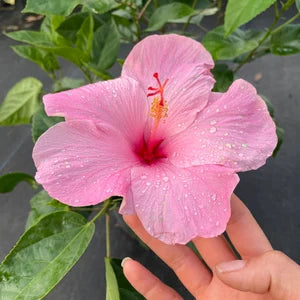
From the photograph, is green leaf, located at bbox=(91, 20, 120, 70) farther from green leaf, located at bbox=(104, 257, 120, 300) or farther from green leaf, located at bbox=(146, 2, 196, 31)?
green leaf, located at bbox=(104, 257, 120, 300)

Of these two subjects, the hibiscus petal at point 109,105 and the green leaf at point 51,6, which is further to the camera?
the green leaf at point 51,6

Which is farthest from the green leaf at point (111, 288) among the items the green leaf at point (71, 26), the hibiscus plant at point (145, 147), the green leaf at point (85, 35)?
the green leaf at point (71, 26)

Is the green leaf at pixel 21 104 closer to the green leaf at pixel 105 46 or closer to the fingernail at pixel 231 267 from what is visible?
the green leaf at pixel 105 46

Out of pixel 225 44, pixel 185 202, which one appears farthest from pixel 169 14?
pixel 185 202

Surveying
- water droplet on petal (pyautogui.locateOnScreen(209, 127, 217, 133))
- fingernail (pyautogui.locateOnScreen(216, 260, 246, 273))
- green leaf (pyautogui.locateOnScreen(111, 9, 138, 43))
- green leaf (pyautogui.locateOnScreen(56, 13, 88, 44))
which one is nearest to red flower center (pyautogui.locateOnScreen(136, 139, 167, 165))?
water droplet on petal (pyautogui.locateOnScreen(209, 127, 217, 133))

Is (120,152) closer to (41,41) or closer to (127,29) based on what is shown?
(41,41)

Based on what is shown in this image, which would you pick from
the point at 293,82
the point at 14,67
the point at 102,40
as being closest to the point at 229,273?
the point at 102,40
